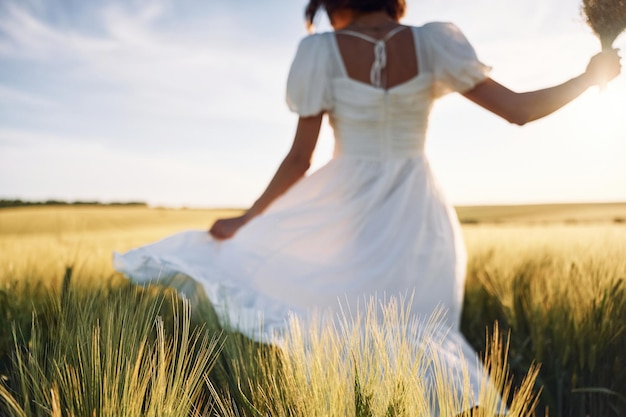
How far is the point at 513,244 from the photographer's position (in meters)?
3.22

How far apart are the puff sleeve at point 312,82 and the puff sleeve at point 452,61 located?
1.09 ft

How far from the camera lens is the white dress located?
1.82m

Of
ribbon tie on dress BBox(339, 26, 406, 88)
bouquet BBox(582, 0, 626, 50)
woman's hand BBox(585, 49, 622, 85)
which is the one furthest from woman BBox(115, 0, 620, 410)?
bouquet BBox(582, 0, 626, 50)

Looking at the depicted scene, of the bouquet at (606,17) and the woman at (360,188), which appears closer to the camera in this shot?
the bouquet at (606,17)

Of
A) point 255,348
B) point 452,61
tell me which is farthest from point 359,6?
point 255,348

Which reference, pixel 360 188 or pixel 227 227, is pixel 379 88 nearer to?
pixel 360 188

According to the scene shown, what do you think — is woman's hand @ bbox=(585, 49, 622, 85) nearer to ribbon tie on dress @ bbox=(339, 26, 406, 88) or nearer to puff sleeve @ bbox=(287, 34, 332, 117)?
ribbon tie on dress @ bbox=(339, 26, 406, 88)

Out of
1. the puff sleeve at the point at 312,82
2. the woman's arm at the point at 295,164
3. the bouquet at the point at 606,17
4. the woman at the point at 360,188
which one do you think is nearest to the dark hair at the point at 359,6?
the woman at the point at 360,188

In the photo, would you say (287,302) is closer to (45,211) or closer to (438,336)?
(438,336)

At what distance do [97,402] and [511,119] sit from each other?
1.44m

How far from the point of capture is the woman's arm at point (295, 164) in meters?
1.88

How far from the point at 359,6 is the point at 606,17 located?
0.73 m

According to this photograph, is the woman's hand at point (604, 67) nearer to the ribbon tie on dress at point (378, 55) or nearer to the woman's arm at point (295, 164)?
the ribbon tie on dress at point (378, 55)

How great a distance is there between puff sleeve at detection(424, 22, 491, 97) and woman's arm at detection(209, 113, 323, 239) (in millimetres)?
403
